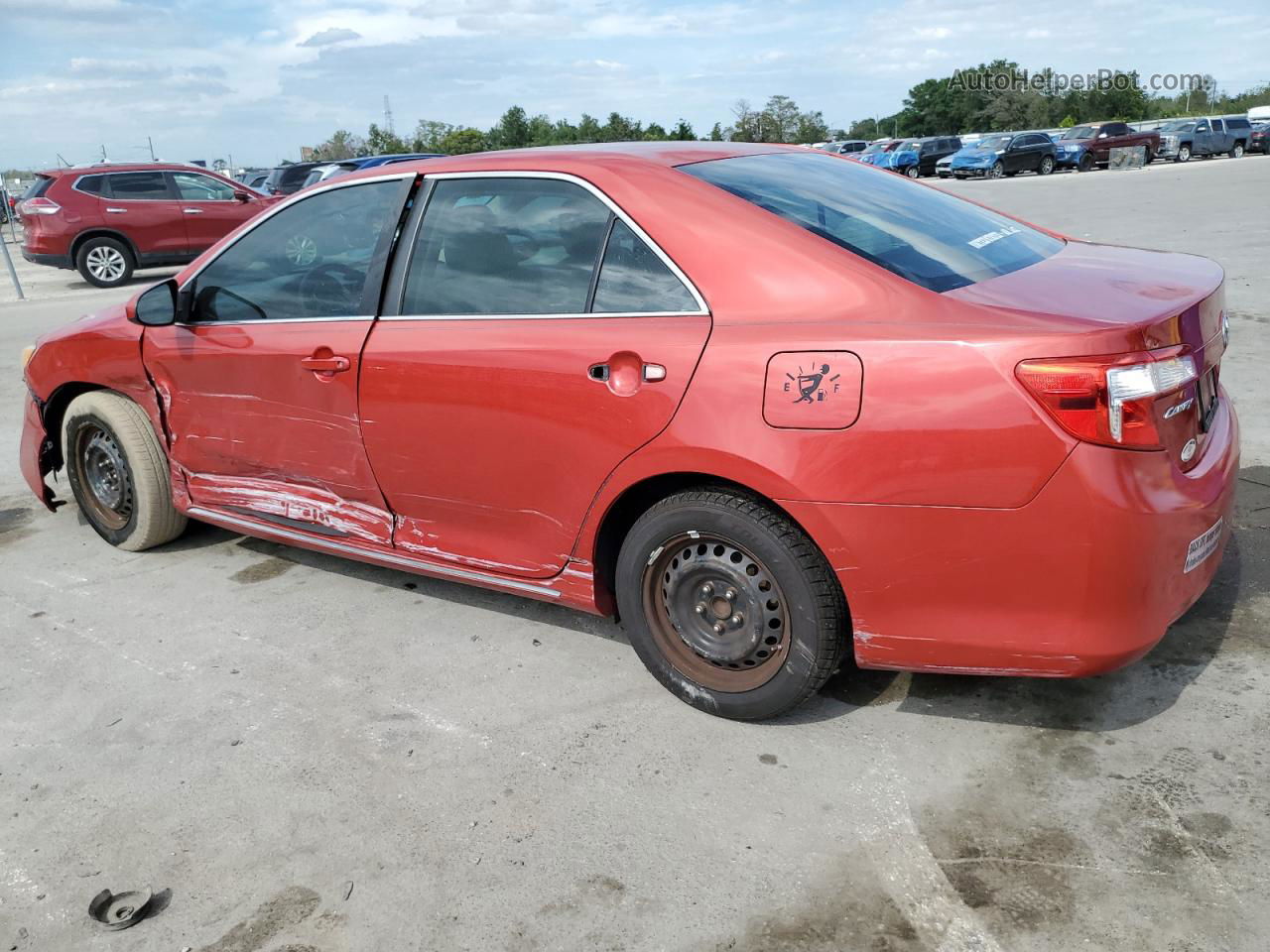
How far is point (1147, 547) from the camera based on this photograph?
2.47 meters

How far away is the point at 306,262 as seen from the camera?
12.7ft

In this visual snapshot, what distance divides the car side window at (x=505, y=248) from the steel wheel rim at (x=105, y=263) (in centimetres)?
1445

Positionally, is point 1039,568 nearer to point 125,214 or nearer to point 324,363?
point 324,363

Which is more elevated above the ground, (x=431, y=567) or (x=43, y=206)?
(x=43, y=206)

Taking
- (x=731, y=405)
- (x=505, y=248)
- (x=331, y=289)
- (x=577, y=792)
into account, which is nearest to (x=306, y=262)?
(x=331, y=289)

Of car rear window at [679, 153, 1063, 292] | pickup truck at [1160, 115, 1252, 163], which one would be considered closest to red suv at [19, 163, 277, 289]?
car rear window at [679, 153, 1063, 292]

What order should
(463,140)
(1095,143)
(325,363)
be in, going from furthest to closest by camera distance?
(463,140)
(1095,143)
(325,363)

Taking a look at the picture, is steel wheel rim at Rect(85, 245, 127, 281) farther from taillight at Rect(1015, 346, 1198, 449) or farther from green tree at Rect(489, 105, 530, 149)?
green tree at Rect(489, 105, 530, 149)

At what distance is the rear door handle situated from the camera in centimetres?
359

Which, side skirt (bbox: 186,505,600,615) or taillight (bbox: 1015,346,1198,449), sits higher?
taillight (bbox: 1015,346,1198,449)

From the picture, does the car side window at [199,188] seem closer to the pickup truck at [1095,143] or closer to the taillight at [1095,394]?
the taillight at [1095,394]

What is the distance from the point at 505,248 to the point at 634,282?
0.53 meters

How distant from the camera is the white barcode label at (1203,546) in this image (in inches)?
103

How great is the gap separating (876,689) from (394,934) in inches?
62.2
